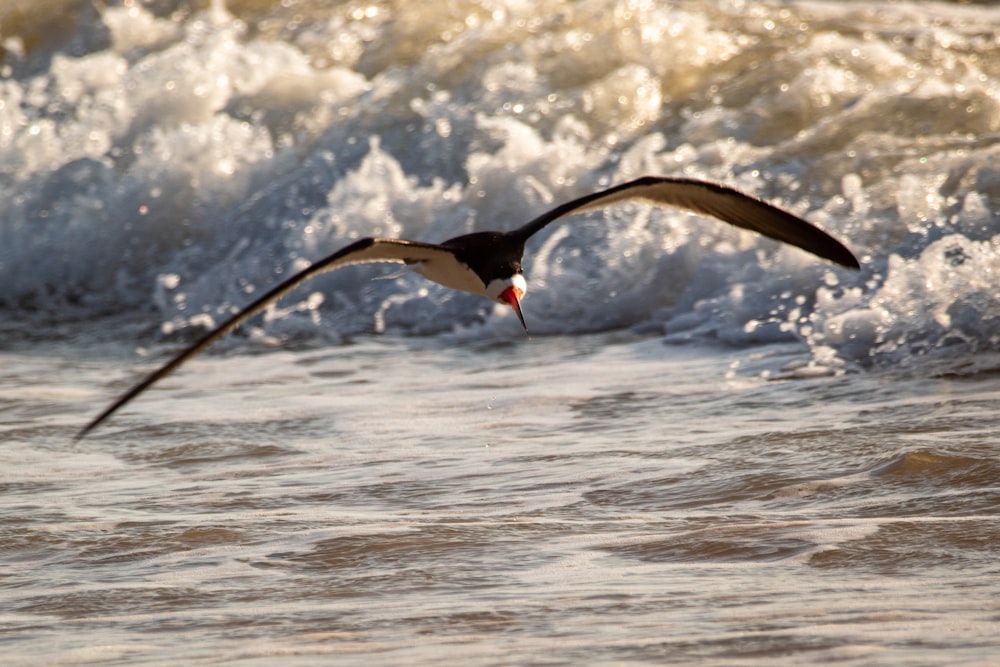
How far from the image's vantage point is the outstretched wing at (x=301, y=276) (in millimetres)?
3811

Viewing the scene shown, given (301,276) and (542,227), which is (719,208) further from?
(301,276)

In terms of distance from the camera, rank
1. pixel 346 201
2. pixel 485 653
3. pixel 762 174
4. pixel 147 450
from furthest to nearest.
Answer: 1. pixel 346 201
2. pixel 762 174
3. pixel 147 450
4. pixel 485 653

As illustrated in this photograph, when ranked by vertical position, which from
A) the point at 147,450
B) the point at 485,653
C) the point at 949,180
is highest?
the point at 949,180

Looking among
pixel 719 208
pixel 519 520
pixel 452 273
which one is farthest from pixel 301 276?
pixel 719 208

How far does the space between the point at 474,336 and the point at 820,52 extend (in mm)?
3162

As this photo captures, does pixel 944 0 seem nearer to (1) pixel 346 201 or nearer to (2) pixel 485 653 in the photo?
(1) pixel 346 201

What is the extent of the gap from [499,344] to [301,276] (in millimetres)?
3119

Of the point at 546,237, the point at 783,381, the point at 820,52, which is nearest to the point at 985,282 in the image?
the point at 783,381

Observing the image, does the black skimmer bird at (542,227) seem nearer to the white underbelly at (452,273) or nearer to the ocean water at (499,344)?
the white underbelly at (452,273)

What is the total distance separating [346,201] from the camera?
876 cm

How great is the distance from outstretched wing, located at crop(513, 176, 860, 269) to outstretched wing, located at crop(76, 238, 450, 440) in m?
0.41

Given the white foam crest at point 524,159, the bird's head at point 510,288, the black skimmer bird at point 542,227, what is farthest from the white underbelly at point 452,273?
the white foam crest at point 524,159

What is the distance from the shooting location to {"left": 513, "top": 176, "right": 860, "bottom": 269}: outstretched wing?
16.2 ft

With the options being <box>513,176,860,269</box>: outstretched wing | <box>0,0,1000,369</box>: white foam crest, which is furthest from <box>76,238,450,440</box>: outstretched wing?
<box>0,0,1000,369</box>: white foam crest
